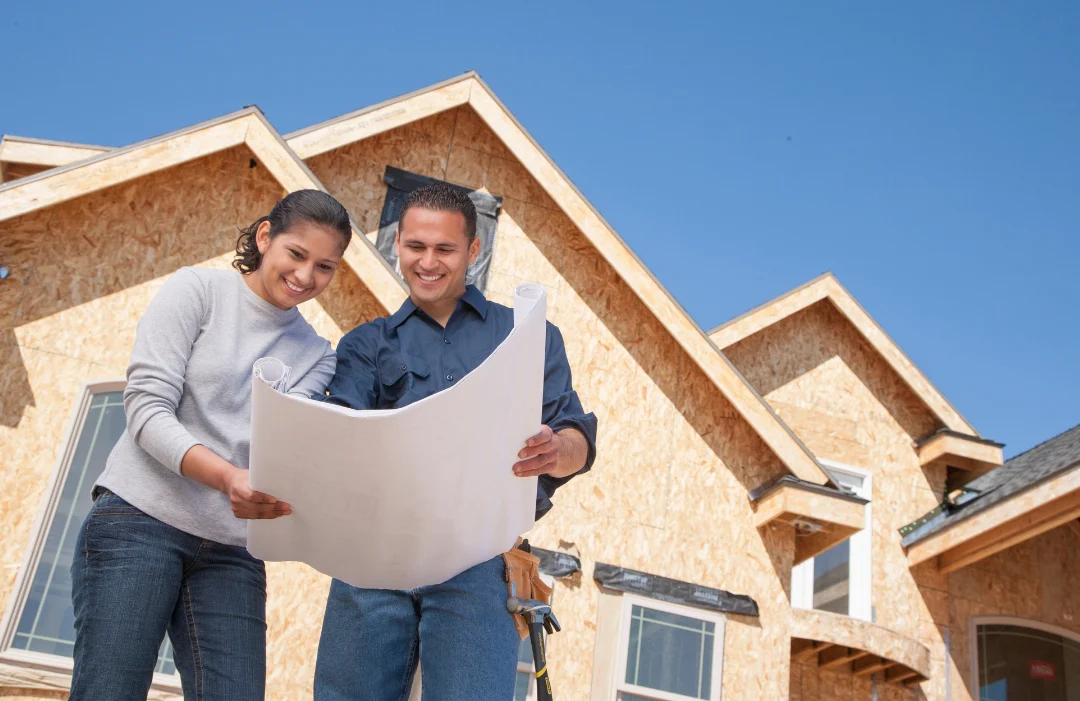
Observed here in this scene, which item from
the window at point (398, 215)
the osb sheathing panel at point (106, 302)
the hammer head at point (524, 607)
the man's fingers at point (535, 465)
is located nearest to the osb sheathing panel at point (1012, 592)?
the window at point (398, 215)

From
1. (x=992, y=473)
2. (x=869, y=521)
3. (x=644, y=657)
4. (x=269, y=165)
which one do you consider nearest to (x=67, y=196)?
(x=269, y=165)

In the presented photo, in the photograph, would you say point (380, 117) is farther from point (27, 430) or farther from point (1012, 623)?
point (1012, 623)

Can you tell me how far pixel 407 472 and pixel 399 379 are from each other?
620 mm

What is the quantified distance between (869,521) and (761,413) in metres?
3.67

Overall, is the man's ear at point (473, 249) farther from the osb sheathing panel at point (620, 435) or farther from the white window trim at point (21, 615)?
the osb sheathing panel at point (620, 435)

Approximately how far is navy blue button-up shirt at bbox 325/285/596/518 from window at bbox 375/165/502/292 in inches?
258

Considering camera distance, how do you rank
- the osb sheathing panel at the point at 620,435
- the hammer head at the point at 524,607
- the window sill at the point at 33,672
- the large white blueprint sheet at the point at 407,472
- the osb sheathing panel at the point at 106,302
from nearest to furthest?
the large white blueprint sheet at the point at 407,472, the hammer head at the point at 524,607, the window sill at the point at 33,672, the osb sheathing panel at the point at 106,302, the osb sheathing panel at the point at 620,435

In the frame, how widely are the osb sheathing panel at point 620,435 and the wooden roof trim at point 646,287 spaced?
A: 0.35 meters

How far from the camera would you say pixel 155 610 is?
8.19ft

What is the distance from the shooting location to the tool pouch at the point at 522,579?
2578 millimetres

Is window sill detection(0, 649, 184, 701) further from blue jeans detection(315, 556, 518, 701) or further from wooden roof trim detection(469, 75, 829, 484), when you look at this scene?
wooden roof trim detection(469, 75, 829, 484)

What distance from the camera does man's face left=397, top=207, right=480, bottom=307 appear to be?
2766 mm

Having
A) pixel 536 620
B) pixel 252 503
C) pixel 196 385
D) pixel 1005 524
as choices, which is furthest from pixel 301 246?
pixel 1005 524

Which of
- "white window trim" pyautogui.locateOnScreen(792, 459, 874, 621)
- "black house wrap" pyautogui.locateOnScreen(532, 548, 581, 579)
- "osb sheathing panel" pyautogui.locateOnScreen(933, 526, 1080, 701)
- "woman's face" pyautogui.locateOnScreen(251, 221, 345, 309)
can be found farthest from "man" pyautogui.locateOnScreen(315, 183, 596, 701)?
"osb sheathing panel" pyautogui.locateOnScreen(933, 526, 1080, 701)
